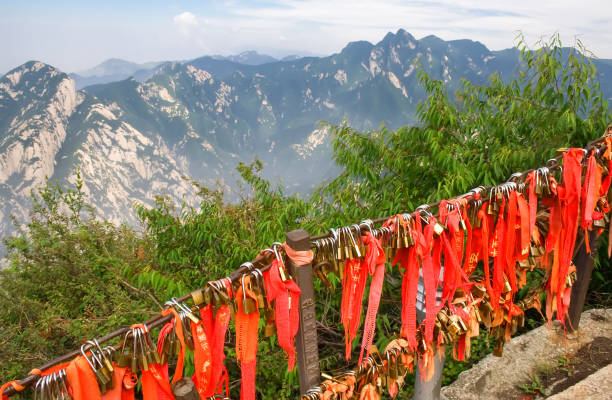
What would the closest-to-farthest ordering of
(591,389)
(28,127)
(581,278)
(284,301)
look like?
(284,301) < (591,389) < (581,278) < (28,127)

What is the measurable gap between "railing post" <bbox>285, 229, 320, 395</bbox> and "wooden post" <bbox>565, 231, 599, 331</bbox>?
8.51ft

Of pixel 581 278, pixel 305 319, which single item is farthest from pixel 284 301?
pixel 581 278

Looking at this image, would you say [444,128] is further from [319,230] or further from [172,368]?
[172,368]

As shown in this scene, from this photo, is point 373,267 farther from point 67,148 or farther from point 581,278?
point 67,148

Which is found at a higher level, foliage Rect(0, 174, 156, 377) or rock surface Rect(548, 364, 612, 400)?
rock surface Rect(548, 364, 612, 400)

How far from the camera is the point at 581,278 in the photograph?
3.35 m

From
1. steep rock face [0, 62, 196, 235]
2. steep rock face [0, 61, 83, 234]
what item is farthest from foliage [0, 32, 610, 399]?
steep rock face [0, 62, 196, 235]

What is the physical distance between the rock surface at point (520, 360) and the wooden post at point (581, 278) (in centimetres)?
17

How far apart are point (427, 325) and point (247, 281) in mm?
1200

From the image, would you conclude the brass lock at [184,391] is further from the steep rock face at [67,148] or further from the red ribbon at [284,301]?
the steep rock face at [67,148]

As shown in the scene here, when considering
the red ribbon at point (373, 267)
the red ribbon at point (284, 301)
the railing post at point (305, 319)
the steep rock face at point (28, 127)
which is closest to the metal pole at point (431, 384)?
the red ribbon at point (373, 267)

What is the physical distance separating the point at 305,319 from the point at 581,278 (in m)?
2.77

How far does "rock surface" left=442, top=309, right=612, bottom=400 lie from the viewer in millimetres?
3119

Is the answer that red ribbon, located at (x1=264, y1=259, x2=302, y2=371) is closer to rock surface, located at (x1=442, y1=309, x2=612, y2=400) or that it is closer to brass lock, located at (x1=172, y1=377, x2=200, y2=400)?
brass lock, located at (x1=172, y1=377, x2=200, y2=400)
